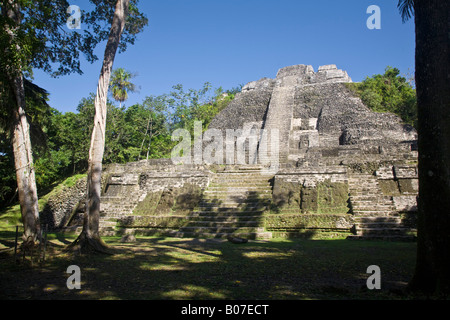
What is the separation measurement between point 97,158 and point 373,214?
20.8 feet

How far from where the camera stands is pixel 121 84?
27125 millimetres

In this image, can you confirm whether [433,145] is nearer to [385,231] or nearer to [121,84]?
[385,231]

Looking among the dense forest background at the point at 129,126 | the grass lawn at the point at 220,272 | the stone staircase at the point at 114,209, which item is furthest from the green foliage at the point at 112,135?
the grass lawn at the point at 220,272

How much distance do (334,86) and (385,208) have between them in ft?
52.2

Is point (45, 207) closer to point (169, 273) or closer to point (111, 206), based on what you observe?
point (111, 206)

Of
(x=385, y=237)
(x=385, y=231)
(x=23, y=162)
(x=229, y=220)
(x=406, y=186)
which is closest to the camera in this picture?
(x=23, y=162)

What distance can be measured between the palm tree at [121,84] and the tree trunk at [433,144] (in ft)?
86.8

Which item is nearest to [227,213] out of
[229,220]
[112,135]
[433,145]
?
[229,220]

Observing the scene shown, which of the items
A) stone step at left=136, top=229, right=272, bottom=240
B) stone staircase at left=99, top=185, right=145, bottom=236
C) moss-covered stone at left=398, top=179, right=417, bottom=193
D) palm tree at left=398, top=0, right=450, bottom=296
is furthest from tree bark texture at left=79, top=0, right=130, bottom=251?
moss-covered stone at left=398, top=179, right=417, bottom=193

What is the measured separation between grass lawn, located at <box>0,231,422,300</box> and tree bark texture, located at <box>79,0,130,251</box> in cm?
46

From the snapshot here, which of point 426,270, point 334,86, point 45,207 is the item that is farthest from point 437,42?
point 334,86

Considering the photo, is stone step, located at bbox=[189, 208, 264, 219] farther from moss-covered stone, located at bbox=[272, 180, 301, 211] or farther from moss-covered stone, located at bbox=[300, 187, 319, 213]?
moss-covered stone, located at bbox=[300, 187, 319, 213]

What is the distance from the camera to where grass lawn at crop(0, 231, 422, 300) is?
3143 mm

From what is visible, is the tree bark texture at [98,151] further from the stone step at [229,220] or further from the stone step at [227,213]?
the stone step at [227,213]
